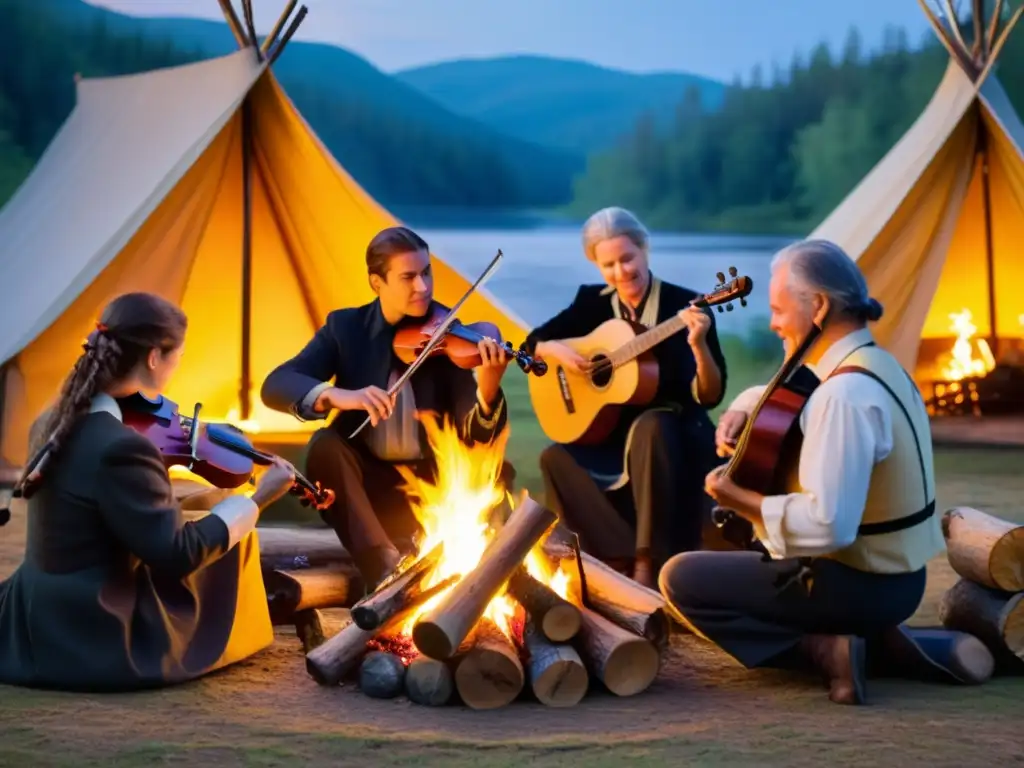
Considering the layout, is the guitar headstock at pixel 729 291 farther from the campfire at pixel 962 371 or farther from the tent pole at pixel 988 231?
the campfire at pixel 962 371

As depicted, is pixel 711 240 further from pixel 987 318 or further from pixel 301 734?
pixel 301 734

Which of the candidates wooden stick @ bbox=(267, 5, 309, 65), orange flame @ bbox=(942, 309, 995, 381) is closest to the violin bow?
wooden stick @ bbox=(267, 5, 309, 65)

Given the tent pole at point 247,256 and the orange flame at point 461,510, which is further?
the tent pole at point 247,256

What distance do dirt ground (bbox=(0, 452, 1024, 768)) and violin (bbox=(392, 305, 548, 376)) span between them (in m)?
0.96

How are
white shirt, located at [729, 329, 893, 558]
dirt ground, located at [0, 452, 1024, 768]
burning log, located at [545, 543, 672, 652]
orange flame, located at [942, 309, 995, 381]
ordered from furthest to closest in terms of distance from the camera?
orange flame, located at [942, 309, 995, 381] < burning log, located at [545, 543, 672, 652] < white shirt, located at [729, 329, 893, 558] < dirt ground, located at [0, 452, 1024, 768]

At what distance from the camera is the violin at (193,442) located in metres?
3.36

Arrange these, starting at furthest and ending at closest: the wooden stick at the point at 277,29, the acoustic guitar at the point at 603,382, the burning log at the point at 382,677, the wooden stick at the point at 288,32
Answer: the wooden stick at the point at 277,29 < the wooden stick at the point at 288,32 < the acoustic guitar at the point at 603,382 < the burning log at the point at 382,677

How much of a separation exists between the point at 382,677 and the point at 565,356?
153 centimetres

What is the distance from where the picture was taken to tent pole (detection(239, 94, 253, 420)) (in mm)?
6516

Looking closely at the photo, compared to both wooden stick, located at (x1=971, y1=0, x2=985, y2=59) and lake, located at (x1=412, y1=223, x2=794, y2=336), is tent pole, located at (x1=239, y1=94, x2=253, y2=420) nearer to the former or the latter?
wooden stick, located at (x1=971, y1=0, x2=985, y2=59)

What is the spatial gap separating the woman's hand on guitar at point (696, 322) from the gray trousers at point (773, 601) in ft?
2.86

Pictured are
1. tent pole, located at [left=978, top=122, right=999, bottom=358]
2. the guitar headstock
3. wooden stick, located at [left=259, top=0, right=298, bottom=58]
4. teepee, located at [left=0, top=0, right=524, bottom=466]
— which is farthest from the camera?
tent pole, located at [left=978, top=122, right=999, bottom=358]

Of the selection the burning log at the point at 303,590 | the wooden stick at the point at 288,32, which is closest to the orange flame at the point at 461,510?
the burning log at the point at 303,590

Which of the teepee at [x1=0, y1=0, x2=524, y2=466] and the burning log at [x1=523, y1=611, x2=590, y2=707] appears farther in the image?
the teepee at [x1=0, y1=0, x2=524, y2=466]
